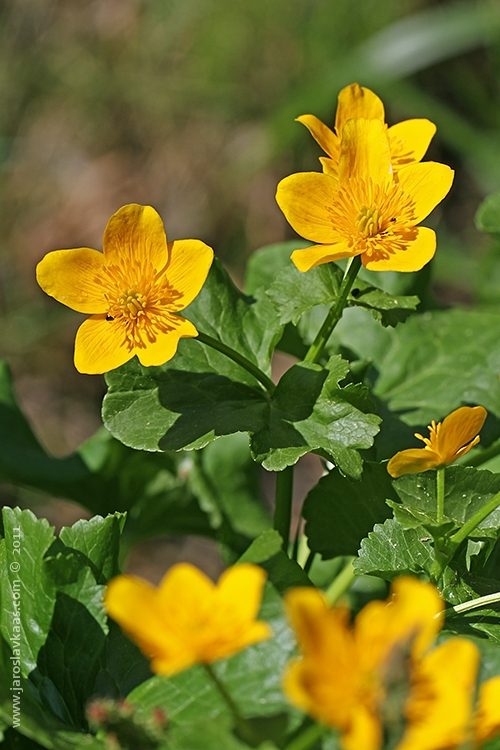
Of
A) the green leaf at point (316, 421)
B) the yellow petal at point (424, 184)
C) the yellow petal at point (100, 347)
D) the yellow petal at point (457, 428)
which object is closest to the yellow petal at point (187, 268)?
the yellow petal at point (100, 347)

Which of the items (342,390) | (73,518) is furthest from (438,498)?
(73,518)


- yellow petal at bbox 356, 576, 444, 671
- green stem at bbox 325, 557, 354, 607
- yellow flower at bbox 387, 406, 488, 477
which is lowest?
green stem at bbox 325, 557, 354, 607

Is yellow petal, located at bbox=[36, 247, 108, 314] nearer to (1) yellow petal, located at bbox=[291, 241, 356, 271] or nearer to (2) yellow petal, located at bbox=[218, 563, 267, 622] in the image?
(1) yellow petal, located at bbox=[291, 241, 356, 271]

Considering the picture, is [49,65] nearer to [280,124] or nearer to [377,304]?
[280,124]

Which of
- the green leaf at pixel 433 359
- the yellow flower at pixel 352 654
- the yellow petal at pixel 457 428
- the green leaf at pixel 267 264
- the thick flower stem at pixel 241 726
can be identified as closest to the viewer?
the yellow flower at pixel 352 654

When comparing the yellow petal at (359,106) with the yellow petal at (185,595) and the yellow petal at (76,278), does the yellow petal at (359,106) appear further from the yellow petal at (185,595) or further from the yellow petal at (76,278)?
the yellow petal at (185,595)

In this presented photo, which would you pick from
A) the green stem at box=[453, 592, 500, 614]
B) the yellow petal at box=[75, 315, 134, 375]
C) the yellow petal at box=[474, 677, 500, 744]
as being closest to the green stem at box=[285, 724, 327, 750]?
the yellow petal at box=[474, 677, 500, 744]

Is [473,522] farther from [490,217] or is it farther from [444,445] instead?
[490,217]

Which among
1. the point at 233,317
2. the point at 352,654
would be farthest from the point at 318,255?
the point at 352,654
